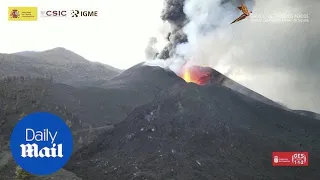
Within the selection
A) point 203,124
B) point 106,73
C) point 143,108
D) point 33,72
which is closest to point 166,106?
point 143,108

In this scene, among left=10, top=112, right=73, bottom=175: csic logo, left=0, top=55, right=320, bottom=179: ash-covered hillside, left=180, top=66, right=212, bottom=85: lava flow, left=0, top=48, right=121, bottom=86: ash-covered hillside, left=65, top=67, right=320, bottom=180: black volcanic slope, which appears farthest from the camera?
left=0, top=48, right=121, bottom=86: ash-covered hillside

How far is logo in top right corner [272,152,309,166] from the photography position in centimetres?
4303

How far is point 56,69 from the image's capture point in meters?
112

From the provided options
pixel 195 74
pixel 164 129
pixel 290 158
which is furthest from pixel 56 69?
pixel 290 158

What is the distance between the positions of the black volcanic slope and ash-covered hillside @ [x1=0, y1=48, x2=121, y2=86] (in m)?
37.0

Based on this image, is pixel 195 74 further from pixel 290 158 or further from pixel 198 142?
pixel 290 158

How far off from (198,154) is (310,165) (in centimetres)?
1767

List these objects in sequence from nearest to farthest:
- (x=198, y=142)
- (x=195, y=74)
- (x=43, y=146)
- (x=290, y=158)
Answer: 1. (x=43, y=146)
2. (x=198, y=142)
3. (x=290, y=158)
4. (x=195, y=74)

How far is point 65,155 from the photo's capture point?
18.6 meters

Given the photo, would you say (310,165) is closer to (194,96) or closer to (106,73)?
(194,96)

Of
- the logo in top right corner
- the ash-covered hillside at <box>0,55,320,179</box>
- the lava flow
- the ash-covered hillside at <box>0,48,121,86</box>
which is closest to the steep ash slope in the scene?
the ash-covered hillside at <box>0,55,320,179</box>

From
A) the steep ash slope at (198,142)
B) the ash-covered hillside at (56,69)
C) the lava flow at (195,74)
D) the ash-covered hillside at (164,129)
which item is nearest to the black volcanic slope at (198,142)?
the steep ash slope at (198,142)

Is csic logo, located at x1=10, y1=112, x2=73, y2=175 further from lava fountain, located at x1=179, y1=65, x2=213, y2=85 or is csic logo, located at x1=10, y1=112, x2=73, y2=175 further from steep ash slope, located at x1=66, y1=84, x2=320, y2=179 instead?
lava fountain, located at x1=179, y1=65, x2=213, y2=85

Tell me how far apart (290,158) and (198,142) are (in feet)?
48.3
